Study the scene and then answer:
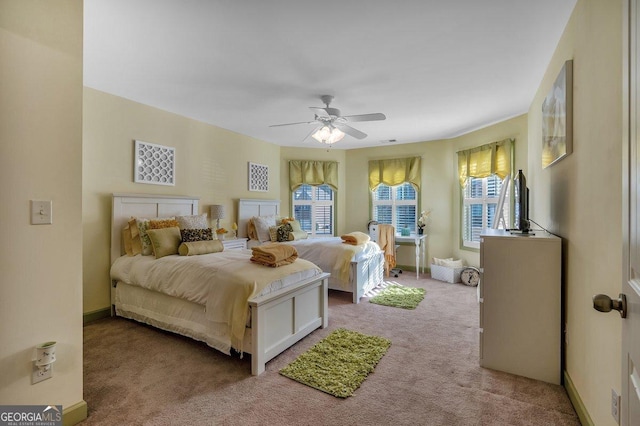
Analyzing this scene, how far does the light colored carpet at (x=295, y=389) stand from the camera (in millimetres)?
1789

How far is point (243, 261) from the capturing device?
2809 mm

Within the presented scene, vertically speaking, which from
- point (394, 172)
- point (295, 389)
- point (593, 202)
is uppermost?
point (394, 172)

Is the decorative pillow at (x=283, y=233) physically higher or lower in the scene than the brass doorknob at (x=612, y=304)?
lower

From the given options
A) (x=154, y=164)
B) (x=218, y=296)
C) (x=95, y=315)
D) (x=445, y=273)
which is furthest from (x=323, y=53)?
(x=445, y=273)

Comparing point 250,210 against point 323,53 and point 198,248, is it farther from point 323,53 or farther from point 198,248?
point 323,53

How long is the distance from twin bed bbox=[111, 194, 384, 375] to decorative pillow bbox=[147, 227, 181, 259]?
9cm

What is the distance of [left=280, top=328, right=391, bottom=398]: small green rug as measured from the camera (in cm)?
210

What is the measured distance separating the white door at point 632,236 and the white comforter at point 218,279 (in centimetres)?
204

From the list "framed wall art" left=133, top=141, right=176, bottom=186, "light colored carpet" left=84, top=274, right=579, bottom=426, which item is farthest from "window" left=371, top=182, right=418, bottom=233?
"framed wall art" left=133, top=141, right=176, bottom=186

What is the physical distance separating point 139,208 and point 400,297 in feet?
11.7

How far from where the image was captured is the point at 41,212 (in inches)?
62.6

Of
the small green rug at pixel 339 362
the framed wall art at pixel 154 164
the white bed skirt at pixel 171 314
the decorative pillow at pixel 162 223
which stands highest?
the framed wall art at pixel 154 164

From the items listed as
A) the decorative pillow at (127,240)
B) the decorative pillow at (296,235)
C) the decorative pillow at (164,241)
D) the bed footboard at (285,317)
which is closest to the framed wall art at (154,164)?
the decorative pillow at (127,240)

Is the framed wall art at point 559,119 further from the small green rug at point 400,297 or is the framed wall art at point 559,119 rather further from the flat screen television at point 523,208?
the small green rug at point 400,297
